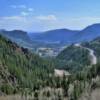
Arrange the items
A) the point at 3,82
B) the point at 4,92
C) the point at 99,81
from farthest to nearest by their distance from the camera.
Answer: the point at 3,82, the point at 4,92, the point at 99,81

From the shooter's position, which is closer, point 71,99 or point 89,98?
point 89,98

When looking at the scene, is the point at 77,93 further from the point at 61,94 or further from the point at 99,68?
the point at 99,68

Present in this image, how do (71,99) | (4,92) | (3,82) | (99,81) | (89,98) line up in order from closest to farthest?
1. (89,98)
2. (71,99)
3. (99,81)
4. (4,92)
5. (3,82)

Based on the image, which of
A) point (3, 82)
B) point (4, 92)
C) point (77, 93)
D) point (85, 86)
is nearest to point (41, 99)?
point (77, 93)

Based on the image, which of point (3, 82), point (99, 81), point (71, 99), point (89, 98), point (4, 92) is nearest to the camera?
point (89, 98)

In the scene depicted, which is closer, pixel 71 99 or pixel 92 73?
pixel 71 99

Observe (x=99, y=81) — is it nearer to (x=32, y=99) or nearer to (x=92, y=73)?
(x=32, y=99)

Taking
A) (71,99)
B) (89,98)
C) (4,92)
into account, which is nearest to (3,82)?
(4,92)

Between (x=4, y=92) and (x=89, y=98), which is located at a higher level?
(x=89, y=98)
